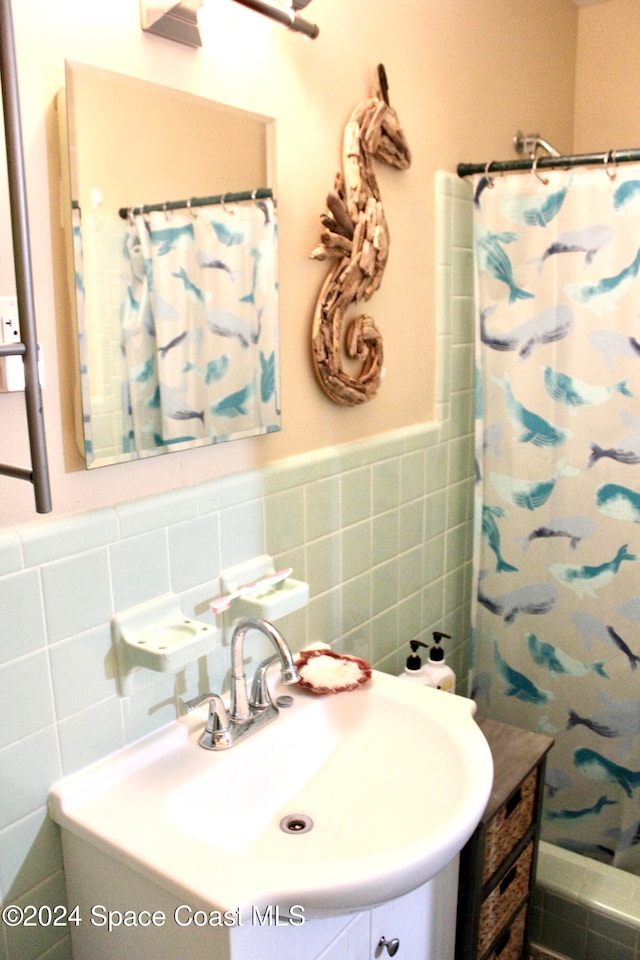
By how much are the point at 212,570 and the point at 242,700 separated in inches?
9.0

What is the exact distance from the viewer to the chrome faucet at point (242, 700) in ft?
4.21

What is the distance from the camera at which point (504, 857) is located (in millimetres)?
1527

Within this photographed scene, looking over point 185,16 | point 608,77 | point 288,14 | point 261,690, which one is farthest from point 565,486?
point 608,77

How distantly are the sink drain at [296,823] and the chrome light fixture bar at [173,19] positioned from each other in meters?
1.20

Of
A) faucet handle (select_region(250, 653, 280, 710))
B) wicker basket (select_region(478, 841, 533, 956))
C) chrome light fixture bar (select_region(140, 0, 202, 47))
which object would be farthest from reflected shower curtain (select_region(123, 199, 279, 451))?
wicker basket (select_region(478, 841, 533, 956))

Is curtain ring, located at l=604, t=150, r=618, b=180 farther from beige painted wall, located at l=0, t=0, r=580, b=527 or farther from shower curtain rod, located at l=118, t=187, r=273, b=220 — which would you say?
shower curtain rod, located at l=118, t=187, r=273, b=220

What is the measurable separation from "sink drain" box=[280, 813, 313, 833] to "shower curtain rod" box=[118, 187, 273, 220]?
37.5 inches

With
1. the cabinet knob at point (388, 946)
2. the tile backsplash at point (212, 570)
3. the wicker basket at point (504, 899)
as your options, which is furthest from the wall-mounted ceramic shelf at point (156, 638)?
the wicker basket at point (504, 899)

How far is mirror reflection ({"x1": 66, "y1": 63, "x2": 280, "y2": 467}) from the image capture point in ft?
3.56

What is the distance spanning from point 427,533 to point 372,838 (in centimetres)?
92

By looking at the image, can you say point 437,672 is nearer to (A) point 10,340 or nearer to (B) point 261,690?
(B) point 261,690

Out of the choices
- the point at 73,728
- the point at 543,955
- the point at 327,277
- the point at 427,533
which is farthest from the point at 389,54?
the point at 543,955

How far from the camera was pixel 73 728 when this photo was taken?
1.16 m

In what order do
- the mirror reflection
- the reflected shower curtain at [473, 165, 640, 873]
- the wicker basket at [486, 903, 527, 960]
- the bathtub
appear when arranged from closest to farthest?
the mirror reflection
the wicker basket at [486, 903, 527, 960]
the bathtub
the reflected shower curtain at [473, 165, 640, 873]
